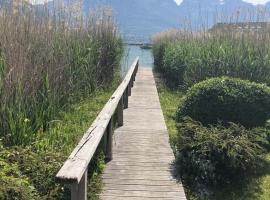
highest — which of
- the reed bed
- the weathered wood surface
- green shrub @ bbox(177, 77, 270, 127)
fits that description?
the reed bed

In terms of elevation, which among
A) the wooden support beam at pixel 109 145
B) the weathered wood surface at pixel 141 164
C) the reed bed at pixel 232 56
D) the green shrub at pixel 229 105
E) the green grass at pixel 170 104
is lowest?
the green grass at pixel 170 104

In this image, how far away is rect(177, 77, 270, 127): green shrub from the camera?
616cm

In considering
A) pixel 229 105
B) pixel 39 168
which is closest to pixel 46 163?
pixel 39 168

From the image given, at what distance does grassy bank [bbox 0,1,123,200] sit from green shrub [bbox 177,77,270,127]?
1.64m

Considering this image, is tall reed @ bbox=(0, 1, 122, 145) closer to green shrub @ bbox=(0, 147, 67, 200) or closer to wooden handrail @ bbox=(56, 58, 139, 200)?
green shrub @ bbox=(0, 147, 67, 200)

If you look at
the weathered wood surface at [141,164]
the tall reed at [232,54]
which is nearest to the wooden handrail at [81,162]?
the weathered wood surface at [141,164]

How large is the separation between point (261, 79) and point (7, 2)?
5.03m

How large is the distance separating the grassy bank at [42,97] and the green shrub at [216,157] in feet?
3.49

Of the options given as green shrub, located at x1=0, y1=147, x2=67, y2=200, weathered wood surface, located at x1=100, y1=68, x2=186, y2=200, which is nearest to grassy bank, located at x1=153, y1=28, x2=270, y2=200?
weathered wood surface, located at x1=100, y1=68, x2=186, y2=200

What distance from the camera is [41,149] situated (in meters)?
4.98

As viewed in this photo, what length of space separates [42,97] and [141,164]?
1.83 meters

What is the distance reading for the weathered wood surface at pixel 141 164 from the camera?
177 inches

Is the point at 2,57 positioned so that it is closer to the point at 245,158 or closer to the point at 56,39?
the point at 56,39

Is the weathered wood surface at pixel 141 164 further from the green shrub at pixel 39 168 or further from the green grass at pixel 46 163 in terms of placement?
→ the green shrub at pixel 39 168
